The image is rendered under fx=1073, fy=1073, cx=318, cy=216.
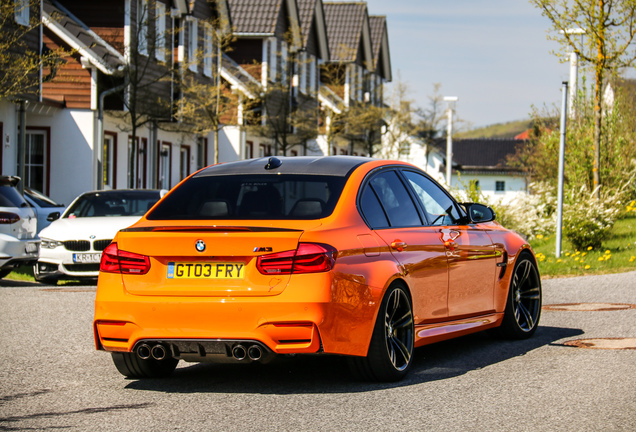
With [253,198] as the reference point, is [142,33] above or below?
above

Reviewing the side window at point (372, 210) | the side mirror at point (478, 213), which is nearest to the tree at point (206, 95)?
the side mirror at point (478, 213)

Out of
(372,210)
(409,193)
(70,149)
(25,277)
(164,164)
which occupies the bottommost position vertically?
(25,277)

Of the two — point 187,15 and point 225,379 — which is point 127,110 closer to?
point 187,15

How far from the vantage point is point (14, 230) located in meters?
15.4

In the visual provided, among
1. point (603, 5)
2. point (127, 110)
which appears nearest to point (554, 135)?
point (603, 5)

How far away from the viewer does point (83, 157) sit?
1152 inches

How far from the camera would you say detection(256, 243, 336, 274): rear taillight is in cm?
660

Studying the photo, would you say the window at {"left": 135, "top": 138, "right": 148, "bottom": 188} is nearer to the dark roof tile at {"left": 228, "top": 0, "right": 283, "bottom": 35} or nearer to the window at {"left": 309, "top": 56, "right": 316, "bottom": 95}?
the dark roof tile at {"left": 228, "top": 0, "right": 283, "bottom": 35}

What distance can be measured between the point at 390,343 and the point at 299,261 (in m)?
1.07

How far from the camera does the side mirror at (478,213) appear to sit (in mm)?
8922

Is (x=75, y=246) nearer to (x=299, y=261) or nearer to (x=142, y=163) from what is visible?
(x=299, y=261)

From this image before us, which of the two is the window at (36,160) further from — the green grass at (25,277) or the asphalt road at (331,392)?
the asphalt road at (331,392)

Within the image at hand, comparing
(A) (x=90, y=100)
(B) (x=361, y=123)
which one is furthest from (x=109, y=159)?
(B) (x=361, y=123)

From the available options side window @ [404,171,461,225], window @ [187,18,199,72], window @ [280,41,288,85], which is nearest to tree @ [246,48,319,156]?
window @ [280,41,288,85]
